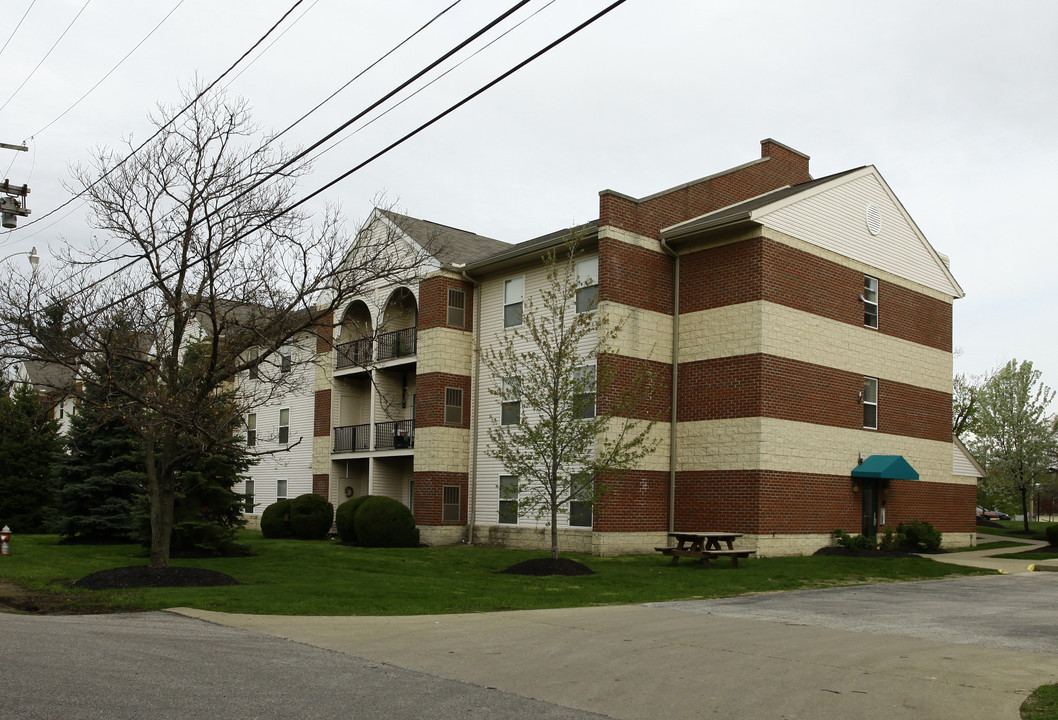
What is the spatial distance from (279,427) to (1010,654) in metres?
31.9

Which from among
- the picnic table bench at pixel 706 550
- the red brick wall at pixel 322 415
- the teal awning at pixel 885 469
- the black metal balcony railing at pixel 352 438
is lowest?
the picnic table bench at pixel 706 550

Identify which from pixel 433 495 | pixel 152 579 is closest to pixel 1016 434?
pixel 433 495

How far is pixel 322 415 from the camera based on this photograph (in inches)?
1339

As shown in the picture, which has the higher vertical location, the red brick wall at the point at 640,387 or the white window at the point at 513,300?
the white window at the point at 513,300

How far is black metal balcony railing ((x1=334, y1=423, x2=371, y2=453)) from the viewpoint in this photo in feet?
105

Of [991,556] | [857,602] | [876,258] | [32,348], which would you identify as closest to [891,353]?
[876,258]

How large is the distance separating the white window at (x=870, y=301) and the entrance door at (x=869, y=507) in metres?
4.42

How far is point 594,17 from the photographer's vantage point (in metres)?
10.9

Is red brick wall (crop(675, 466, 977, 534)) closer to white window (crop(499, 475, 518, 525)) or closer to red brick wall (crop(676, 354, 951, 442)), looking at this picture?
red brick wall (crop(676, 354, 951, 442))

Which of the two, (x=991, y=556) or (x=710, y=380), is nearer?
(x=710, y=380)

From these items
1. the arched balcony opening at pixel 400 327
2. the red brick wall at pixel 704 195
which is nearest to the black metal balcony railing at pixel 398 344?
the arched balcony opening at pixel 400 327

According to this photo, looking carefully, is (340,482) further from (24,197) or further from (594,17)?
(594,17)

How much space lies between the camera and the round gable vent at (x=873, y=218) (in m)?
26.9

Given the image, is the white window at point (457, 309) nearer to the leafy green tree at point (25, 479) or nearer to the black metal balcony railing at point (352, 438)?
the black metal balcony railing at point (352, 438)
